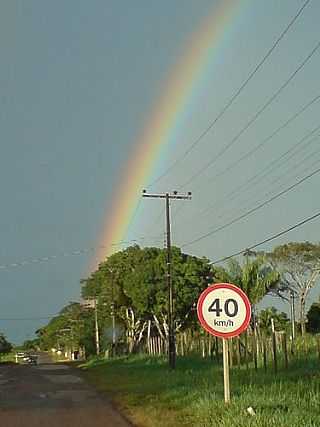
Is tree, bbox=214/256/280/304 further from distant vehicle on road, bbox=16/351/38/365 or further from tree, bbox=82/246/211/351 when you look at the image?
distant vehicle on road, bbox=16/351/38/365

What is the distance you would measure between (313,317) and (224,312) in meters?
52.8

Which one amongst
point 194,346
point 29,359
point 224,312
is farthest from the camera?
point 29,359

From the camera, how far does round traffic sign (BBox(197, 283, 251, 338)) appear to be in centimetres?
1314

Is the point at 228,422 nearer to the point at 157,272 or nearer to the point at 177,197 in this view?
the point at 177,197

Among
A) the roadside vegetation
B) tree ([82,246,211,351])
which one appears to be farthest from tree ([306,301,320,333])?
tree ([82,246,211,351])

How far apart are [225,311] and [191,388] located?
699cm

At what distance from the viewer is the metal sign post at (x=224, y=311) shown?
13.1 metres

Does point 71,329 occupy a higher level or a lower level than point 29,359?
higher

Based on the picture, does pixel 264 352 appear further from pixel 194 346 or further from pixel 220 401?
pixel 194 346

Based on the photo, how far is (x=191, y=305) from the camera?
59250 mm

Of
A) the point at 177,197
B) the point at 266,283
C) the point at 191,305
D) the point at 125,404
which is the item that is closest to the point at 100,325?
the point at 191,305

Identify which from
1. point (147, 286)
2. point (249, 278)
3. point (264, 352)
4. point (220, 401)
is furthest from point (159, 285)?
point (220, 401)

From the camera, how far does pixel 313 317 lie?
211ft

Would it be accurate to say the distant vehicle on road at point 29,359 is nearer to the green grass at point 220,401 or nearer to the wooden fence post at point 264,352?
the wooden fence post at point 264,352
